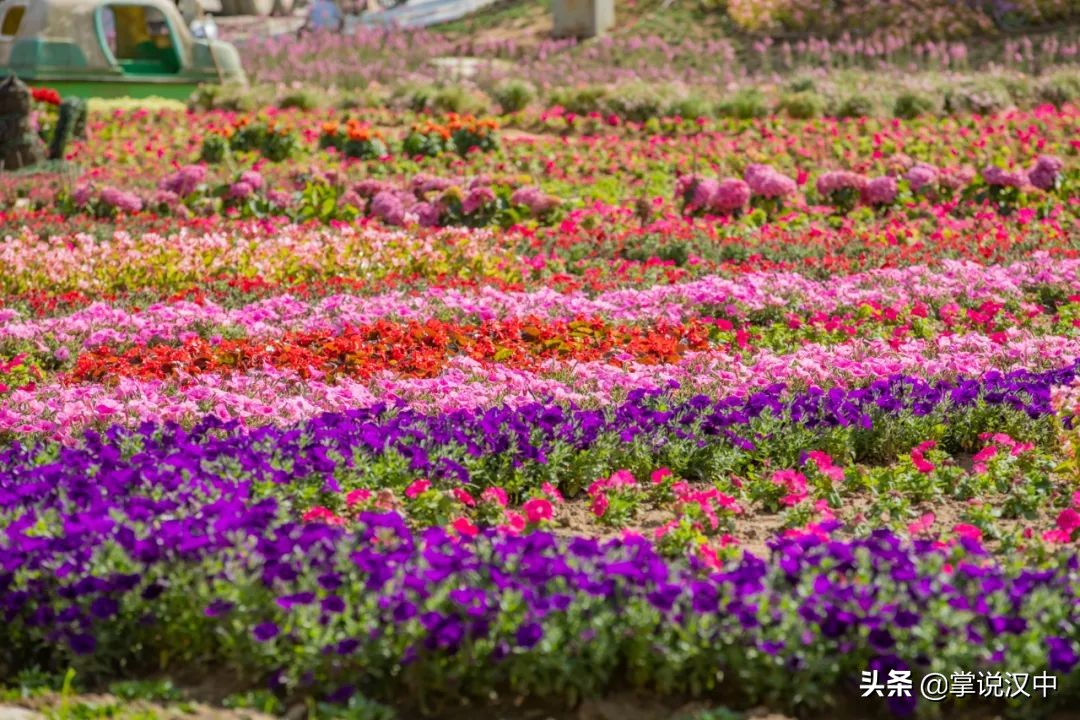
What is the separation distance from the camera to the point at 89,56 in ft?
67.6

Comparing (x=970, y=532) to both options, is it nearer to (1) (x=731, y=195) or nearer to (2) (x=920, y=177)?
(1) (x=731, y=195)

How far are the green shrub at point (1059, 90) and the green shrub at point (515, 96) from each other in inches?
249

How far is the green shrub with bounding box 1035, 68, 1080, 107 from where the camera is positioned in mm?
17938

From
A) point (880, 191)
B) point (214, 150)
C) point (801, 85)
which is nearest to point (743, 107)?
point (801, 85)

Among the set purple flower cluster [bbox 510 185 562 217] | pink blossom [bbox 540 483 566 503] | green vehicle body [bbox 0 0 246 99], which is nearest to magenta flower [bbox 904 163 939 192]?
purple flower cluster [bbox 510 185 562 217]

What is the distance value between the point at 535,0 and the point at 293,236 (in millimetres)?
23375

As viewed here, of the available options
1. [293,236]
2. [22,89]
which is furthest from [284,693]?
[22,89]

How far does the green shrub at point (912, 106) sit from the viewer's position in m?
17.1

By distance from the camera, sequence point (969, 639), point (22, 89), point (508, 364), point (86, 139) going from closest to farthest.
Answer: point (969, 639) → point (508, 364) → point (22, 89) → point (86, 139)

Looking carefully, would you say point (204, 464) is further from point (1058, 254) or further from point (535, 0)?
point (535, 0)

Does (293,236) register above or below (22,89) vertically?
below

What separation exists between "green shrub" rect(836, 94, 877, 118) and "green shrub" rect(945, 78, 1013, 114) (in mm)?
1042

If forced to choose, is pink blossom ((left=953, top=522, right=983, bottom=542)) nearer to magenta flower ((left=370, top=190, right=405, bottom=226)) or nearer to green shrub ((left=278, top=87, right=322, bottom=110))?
magenta flower ((left=370, top=190, right=405, bottom=226))

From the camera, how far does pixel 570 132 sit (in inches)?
671
